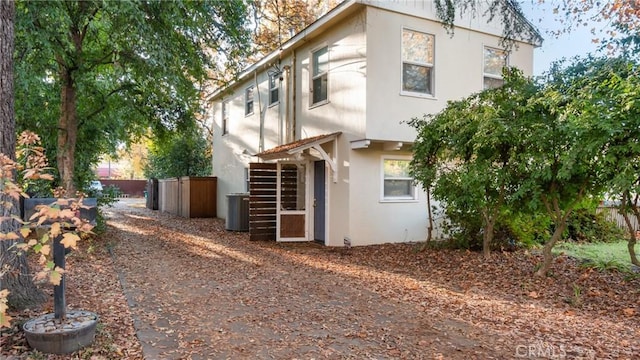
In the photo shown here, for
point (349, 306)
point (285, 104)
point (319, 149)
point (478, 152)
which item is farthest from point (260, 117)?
point (349, 306)

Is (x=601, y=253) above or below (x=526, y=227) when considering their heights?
below

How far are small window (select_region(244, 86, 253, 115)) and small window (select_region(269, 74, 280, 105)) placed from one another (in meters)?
1.84

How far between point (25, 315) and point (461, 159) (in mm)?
7037

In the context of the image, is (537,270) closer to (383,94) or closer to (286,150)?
(383,94)

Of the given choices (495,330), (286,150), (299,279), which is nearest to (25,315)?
(299,279)

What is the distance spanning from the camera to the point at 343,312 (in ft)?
16.6

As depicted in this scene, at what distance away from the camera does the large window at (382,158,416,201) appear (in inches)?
399

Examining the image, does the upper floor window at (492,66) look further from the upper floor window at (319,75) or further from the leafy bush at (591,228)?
the upper floor window at (319,75)

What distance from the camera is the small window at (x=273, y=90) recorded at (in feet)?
43.5

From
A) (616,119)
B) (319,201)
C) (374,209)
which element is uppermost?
(616,119)

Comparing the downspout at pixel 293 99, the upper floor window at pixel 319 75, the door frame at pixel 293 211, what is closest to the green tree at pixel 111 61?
the door frame at pixel 293 211

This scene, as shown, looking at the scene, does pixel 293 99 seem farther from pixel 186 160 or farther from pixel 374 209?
pixel 186 160

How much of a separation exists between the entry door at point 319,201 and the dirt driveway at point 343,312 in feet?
6.92

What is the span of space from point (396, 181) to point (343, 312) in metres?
5.72
